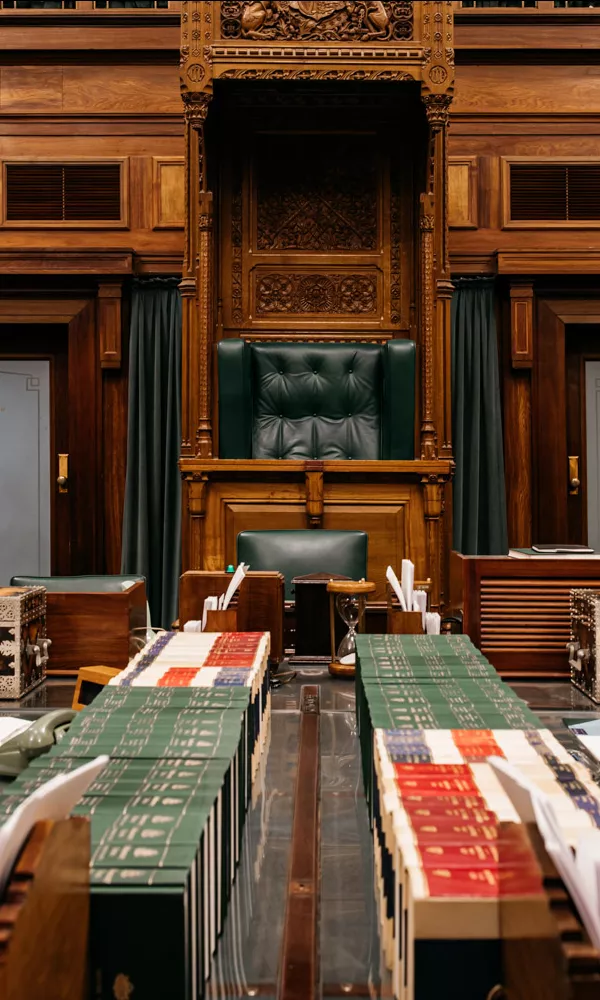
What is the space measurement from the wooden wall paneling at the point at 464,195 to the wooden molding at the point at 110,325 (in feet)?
6.31

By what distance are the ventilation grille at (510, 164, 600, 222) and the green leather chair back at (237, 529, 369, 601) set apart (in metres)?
3.09

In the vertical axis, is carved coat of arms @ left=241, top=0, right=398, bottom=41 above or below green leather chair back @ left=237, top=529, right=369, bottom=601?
above

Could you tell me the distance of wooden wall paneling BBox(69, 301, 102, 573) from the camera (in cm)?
488

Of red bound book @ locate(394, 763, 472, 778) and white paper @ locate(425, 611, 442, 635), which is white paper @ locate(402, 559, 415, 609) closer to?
white paper @ locate(425, 611, 442, 635)

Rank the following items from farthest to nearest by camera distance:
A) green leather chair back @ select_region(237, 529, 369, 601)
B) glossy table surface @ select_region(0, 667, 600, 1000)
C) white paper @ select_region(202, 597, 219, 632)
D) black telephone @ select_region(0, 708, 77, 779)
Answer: green leather chair back @ select_region(237, 529, 369, 601), white paper @ select_region(202, 597, 219, 632), black telephone @ select_region(0, 708, 77, 779), glossy table surface @ select_region(0, 667, 600, 1000)

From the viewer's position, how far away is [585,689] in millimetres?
1542

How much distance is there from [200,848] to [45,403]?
4.69m

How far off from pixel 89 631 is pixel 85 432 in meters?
3.34

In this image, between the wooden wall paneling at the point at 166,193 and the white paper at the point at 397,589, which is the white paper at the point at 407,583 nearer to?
the white paper at the point at 397,589

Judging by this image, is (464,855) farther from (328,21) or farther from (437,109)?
(328,21)

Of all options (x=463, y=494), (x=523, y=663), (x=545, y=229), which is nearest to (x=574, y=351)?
(x=545, y=229)

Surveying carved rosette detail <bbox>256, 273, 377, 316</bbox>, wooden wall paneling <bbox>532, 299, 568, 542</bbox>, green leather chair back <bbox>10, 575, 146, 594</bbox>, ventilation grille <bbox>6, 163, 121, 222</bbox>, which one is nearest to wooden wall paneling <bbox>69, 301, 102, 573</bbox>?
ventilation grille <bbox>6, 163, 121, 222</bbox>

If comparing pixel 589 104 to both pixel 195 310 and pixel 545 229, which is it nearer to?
pixel 545 229

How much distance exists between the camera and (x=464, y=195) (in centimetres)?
487
